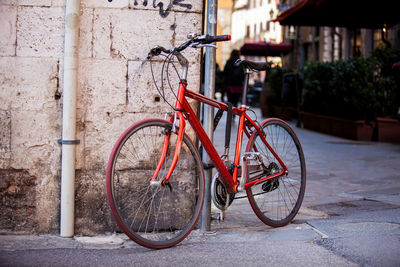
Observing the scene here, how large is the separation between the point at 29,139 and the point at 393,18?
1056cm

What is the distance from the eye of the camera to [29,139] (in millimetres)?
3996

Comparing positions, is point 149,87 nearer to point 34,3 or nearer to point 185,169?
point 185,169

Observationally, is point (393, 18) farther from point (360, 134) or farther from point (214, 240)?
point (214, 240)

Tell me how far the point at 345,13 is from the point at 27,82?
9883 mm

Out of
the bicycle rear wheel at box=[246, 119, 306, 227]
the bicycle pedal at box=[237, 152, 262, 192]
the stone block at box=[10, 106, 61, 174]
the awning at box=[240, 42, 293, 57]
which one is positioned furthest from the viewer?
the awning at box=[240, 42, 293, 57]

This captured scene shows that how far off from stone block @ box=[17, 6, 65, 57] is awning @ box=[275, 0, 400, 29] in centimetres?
821

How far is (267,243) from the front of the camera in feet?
12.6

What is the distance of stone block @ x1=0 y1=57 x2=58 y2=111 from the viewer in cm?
394

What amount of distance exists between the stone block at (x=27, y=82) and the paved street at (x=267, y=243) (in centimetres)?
85

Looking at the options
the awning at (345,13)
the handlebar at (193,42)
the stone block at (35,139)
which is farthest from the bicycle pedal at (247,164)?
the awning at (345,13)

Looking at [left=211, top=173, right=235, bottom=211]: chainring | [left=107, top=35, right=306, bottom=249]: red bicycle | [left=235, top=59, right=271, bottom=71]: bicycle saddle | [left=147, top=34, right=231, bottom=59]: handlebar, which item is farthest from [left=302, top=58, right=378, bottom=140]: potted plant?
[left=147, top=34, right=231, bottom=59]: handlebar

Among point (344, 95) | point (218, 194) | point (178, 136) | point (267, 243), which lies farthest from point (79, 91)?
point (344, 95)

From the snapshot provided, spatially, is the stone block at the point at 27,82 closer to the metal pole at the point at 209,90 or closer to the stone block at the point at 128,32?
the stone block at the point at 128,32

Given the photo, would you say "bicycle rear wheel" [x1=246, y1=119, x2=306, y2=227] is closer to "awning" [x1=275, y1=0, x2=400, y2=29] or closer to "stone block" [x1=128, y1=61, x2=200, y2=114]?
"stone block" [x1=128, y1=61, x2=200, y2=114]
